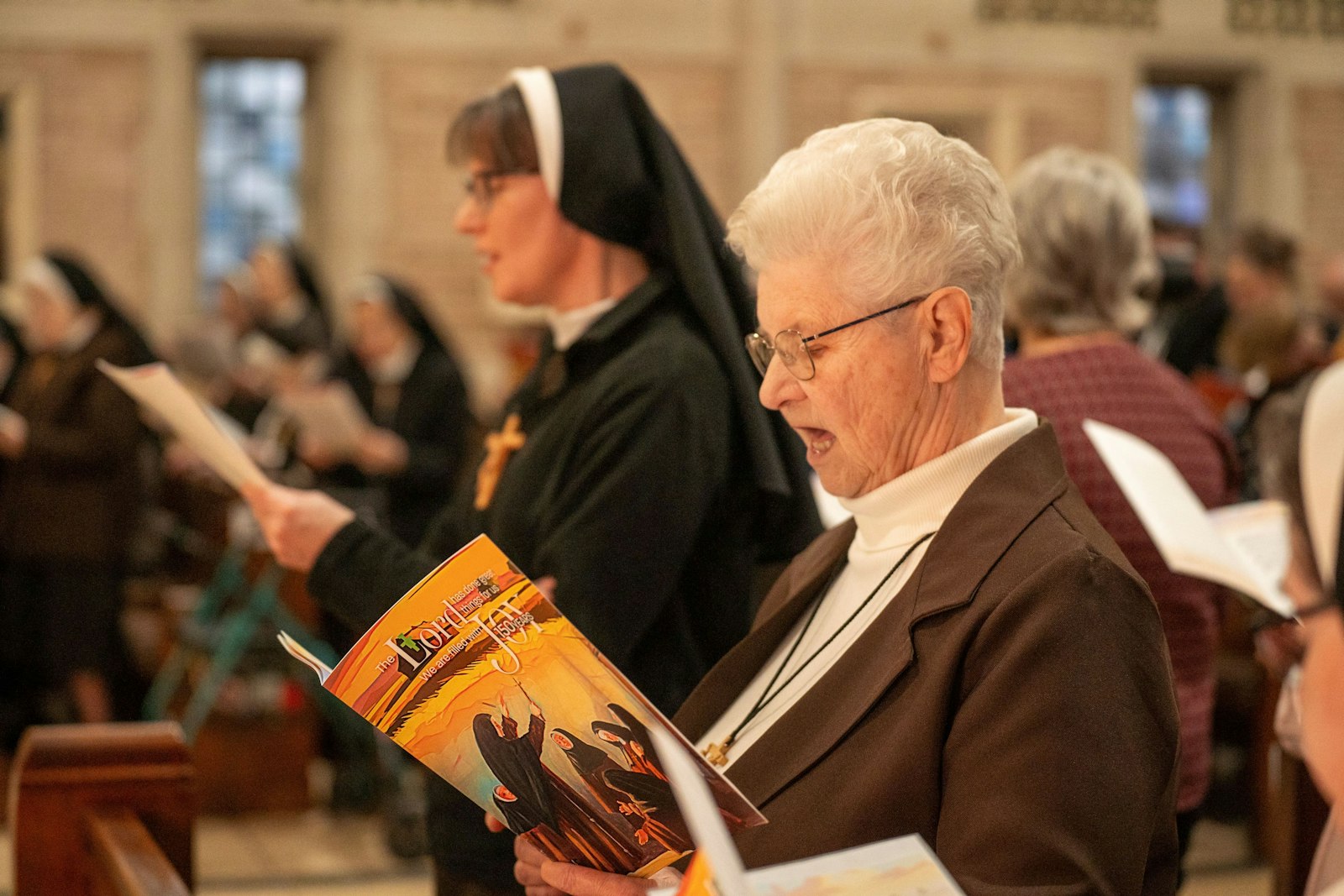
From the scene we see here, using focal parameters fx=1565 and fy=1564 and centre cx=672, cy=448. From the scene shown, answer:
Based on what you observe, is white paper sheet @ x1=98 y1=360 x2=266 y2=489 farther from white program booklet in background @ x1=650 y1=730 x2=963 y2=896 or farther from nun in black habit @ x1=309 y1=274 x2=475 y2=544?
nun in black habit @ x1=309 y1=274 x2=475 y2=544

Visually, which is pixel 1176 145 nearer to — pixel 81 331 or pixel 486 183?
pixel 81 331

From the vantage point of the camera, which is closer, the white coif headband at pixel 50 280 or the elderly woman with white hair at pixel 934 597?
the elderly woman with white hair at pixel 934 597

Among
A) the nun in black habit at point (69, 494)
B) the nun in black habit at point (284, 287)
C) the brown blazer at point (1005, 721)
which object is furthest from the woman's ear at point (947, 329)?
the nun in black habit at point (284, 287)

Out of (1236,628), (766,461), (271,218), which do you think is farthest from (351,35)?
(766,461)

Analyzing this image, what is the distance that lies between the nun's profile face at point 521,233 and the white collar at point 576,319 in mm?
36

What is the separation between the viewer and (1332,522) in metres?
1.07

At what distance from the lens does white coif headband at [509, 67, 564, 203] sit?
249 centimetres

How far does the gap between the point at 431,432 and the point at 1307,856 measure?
14.0 feet

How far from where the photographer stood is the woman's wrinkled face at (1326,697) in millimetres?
929

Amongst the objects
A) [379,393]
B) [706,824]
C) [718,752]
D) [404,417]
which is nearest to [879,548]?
[718,752]

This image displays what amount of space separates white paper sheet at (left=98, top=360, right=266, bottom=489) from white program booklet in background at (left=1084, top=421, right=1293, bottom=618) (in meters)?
1.34

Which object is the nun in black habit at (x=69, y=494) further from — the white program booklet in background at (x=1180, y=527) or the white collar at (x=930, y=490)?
the white collar at (x=930, y=490)

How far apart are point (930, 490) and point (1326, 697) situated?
2.65ft

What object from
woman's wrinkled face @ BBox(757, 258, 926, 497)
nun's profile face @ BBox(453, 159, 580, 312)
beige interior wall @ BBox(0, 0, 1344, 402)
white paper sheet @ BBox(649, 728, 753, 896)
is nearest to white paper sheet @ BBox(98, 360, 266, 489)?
nun's profile face @ BBox(453, 159, 580, 312)
